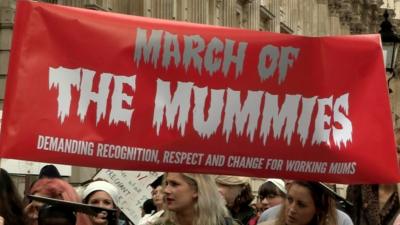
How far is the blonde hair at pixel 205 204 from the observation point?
7.18 meters

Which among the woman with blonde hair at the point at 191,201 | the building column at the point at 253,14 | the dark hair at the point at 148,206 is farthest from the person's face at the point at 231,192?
the building column at the point at 253,14

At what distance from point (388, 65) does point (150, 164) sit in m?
8.93

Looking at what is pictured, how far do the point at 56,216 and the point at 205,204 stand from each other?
40.6 inches

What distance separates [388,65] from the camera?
15109 millimetres

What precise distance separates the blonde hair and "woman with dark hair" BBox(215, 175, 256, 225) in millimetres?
2930

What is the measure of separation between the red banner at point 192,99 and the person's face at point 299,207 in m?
0.15

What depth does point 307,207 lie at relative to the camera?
7023mm

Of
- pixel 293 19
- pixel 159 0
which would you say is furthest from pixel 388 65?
pixel 293 19

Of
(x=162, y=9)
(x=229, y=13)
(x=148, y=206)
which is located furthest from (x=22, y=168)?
(x=229, y=13)

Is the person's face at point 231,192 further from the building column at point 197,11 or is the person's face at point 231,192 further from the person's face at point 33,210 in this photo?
the building column at point 197,11

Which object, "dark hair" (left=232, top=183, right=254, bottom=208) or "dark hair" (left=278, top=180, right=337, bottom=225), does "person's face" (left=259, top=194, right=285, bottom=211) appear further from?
"dark hair" (left=278, top=180, right=337, bottom=225)

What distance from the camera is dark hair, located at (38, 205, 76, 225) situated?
652 cm

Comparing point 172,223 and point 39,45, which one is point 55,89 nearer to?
point 39,45

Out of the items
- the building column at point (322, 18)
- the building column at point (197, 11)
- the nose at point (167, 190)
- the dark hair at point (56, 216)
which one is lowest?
the dark hair at point (56, 216)
